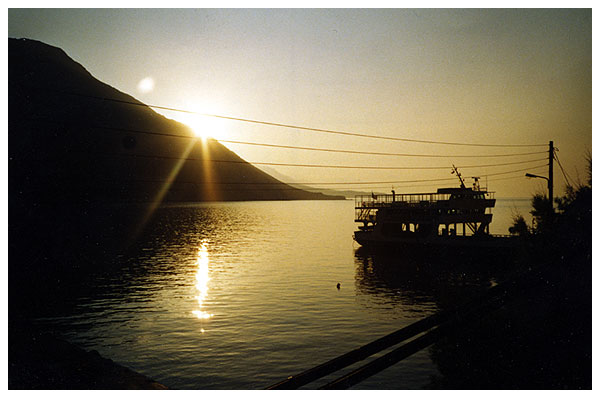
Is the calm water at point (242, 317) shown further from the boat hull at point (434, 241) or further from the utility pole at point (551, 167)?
the utility pole at point (551, 167)

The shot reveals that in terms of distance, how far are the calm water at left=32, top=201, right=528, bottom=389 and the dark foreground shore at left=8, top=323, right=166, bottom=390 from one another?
151 inches

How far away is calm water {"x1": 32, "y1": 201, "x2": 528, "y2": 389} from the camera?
24062 millimetres

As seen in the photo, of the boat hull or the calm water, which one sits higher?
the boat hull

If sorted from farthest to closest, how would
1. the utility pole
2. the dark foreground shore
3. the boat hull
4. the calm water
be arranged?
1. the boat hull
2. the utility pole
3. the calm water
4. the dark foreground shore

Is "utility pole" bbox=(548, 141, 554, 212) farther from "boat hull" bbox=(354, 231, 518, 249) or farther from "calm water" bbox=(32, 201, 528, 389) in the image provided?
"boat hull" bbox=(354, 231, 518, 249)

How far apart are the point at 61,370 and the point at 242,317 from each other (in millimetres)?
19656

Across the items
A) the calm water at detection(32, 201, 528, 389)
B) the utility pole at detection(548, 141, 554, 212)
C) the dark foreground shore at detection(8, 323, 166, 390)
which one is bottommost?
the calm water at detection(32, 201, 528, 389)

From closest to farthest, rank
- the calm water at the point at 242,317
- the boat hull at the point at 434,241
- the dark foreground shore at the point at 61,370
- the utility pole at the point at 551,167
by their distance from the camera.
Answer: the dark foreground shore at the point at 61,370 → the calm water at the point at 242,317 → the utility pole at the point at 551,167 → the boat hull at the point at 434,241

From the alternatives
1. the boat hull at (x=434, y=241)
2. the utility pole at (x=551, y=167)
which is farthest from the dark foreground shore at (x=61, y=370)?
the boat hull at (x=434, y=241)

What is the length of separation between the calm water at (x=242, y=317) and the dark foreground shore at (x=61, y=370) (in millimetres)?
3825

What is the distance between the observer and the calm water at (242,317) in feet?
78.9

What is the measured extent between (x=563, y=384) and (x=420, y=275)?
52034 mm

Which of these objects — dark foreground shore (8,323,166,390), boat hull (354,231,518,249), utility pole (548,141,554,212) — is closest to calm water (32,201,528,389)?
dark foreground shore (8,323,166,390)
